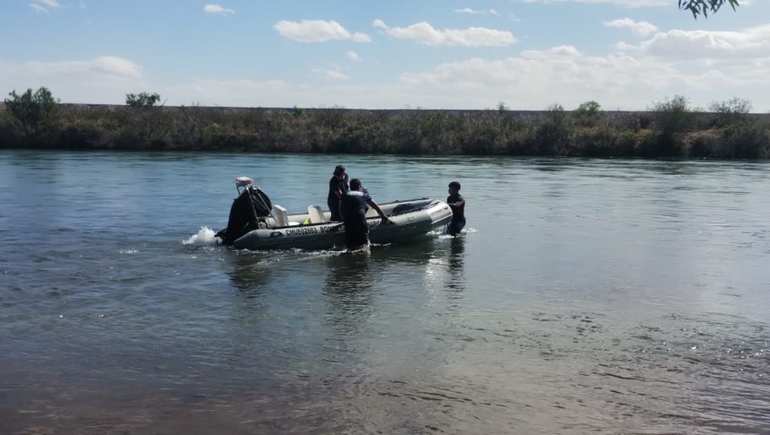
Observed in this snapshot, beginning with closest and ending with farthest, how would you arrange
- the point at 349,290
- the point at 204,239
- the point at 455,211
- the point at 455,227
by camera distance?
the point at 349,290 < the point at 204,239 < the point at 455,211 < the point at 455,227

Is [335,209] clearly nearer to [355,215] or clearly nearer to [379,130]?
[355,215]

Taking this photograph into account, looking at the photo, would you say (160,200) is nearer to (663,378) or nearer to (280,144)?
(663,378)

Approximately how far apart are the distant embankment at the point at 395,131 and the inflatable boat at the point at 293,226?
37.6 m

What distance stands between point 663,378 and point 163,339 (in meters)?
4.91

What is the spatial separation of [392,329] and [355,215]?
485cm

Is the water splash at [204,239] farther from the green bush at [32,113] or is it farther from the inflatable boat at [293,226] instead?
the green bush at [32,113]

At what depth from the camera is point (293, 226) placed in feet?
44.4

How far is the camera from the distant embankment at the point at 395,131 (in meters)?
50.7

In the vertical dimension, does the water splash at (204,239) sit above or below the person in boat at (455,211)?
below

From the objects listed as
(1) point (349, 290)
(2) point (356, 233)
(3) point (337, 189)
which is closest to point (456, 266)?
(2) point (356, 233)

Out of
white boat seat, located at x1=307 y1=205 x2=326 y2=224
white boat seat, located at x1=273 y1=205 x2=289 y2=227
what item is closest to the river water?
white boat seat, located at x1=273 y1=205 x2=289 y2=227

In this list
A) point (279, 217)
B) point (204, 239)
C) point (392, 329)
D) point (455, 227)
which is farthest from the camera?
point (455, 227)

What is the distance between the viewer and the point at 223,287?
10.7 m

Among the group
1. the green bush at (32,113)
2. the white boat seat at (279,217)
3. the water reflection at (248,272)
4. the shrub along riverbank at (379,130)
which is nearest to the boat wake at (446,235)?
the white boat seat at (279,217)
